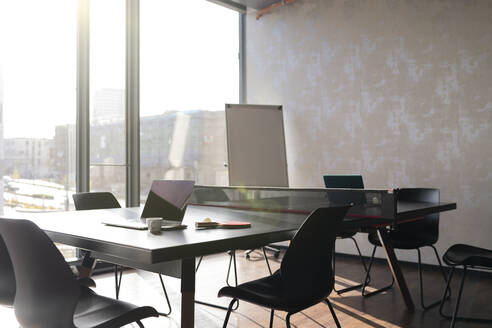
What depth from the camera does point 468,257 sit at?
3012 millimetres

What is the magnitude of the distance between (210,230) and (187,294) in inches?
12.9

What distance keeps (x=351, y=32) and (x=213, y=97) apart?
83.8 inches

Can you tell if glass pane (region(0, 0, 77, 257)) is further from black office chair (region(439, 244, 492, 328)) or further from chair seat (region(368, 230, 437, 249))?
black office chair (region(439, 244, 492, 328))

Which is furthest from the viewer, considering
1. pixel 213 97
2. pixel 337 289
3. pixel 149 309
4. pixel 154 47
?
pixel 213 97

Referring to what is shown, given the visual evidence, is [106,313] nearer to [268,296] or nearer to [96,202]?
[268,296]

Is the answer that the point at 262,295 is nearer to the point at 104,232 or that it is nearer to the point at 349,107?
the point at 104,232

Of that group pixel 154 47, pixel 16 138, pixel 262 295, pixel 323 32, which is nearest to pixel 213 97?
pixel 154 47

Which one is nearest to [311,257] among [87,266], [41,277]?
[41,277]

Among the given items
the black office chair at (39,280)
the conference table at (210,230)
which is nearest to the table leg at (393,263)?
the conference table at (210,230)

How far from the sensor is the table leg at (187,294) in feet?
5.95

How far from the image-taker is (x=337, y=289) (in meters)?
4.25

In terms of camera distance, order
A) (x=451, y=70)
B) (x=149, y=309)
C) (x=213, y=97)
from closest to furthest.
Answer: (x=149, y=309)
(x=451, y=70)
(x=213, y=97)

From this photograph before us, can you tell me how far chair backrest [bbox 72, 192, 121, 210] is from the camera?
3514 millimetres

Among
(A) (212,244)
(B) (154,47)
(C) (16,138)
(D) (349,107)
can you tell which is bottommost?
(A) (212,244)
